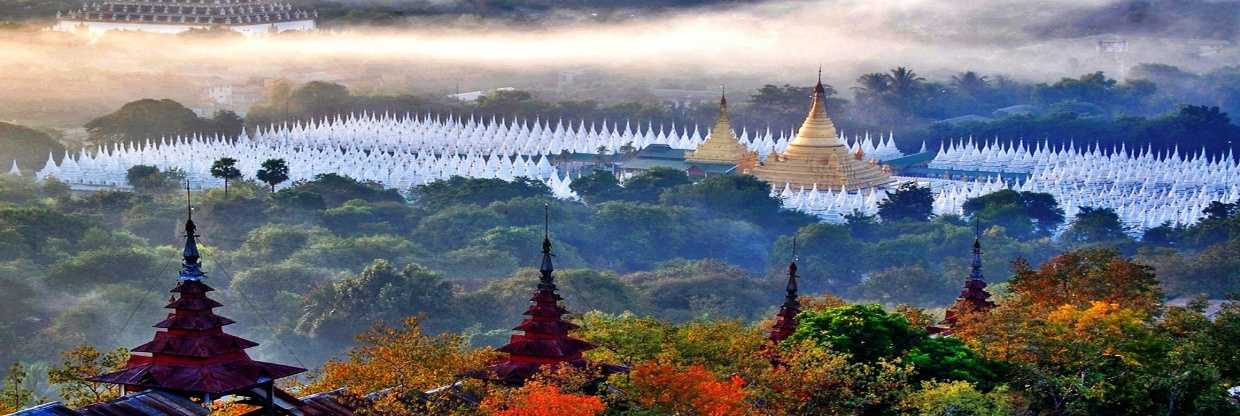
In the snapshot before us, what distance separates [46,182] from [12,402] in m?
43.9

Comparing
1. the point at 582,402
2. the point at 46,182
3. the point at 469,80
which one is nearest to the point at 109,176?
the point at 46,182

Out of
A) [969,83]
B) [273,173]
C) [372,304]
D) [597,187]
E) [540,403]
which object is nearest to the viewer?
[540,403]

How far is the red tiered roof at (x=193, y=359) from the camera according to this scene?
2298 cm

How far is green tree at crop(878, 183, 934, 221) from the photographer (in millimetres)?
65688

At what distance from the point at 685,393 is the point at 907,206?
42052 millimetres

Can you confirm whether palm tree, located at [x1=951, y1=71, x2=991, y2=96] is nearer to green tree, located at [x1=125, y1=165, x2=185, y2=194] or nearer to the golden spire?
the golden spire

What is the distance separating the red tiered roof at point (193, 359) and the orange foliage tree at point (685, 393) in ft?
13.2

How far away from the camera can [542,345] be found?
26797mm

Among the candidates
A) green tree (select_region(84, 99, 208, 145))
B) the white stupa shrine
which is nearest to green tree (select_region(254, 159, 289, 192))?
the white stupa shrine

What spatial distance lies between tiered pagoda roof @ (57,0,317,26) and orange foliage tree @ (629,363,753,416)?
223 ft

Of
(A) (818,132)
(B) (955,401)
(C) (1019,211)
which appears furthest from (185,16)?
(B) (955,401)

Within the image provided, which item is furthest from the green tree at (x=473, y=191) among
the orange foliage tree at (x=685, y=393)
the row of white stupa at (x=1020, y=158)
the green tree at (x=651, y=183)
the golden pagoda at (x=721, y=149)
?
the orange foliage tree at (x=685, y=393)

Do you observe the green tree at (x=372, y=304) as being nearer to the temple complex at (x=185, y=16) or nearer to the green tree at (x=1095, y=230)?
the green tree at (x=1095, y=230)

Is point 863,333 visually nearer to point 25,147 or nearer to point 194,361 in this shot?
point 194,361
